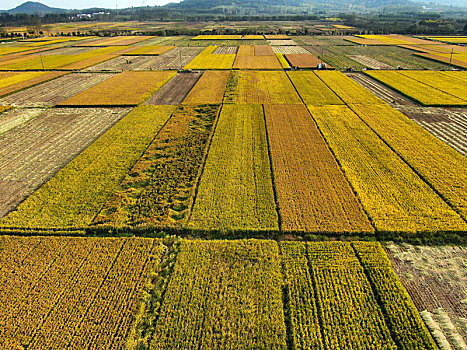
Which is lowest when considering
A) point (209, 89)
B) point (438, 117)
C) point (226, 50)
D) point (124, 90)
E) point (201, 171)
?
point (201, 171)

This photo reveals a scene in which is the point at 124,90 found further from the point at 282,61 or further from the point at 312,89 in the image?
the point at 282,61

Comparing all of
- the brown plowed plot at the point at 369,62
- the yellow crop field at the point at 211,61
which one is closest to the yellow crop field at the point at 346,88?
the brown plowed plot at the point at 369,62

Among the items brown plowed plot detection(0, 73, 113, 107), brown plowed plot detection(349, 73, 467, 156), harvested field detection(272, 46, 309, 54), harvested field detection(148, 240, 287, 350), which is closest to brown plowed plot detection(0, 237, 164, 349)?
harvested field detection(148, 240, 287, 350)

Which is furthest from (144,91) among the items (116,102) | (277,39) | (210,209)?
(277,39)

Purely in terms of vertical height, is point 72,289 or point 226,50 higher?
point 226,50

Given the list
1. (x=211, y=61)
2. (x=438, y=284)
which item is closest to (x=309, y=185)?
(x=438, y=284)

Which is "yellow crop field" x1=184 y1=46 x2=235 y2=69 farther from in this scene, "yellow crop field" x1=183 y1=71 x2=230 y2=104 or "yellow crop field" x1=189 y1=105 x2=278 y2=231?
"yellow crop field" x1=189 y1=105 x2=278 y2=231

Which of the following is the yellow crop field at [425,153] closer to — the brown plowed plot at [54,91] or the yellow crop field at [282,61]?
the yellow crop field at [282,61]
